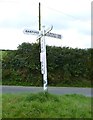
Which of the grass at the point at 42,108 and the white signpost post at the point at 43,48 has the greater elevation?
the white signpost post at the point at 43,48

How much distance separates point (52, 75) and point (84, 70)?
2.02 meters

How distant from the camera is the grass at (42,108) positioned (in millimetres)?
8549

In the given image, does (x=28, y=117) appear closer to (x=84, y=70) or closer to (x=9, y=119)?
(x=9, y=119)

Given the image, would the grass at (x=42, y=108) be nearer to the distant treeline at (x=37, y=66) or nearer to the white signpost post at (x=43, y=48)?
the white signpost post at (x=43, y=48)

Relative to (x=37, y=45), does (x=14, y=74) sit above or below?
below

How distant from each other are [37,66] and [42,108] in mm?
10206

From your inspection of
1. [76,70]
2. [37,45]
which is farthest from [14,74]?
[76,70]

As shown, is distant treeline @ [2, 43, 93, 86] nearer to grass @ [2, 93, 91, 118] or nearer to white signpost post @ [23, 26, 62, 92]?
white signpost post @ [23, 26, 62, 92]

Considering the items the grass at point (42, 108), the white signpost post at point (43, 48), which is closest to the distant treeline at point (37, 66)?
the white signpost post at point (43, 48)

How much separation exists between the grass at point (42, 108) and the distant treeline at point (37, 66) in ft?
28.5

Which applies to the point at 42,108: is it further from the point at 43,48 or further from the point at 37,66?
the point at 37,66

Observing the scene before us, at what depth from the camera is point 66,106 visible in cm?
948

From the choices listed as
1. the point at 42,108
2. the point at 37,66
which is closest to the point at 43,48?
the point at 42,108

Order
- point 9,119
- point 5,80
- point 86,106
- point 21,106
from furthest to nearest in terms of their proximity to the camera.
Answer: point 5,80 → point 86,106 → point 21,106 → point 9,119
